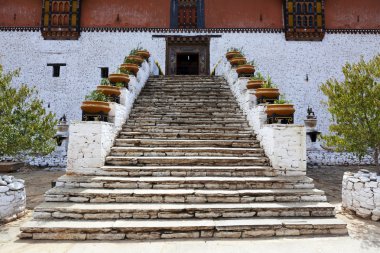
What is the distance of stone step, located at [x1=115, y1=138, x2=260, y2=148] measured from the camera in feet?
20.6

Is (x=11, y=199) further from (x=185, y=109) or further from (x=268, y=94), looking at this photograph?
(x=268, y=94)

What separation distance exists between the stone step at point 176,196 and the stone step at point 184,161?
0.94 m

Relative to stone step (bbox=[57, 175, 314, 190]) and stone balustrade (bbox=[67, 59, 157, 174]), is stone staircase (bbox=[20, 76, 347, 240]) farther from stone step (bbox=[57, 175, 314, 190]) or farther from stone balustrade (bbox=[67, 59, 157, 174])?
stone balustrade (bbox=[67, 59, 157, 174])

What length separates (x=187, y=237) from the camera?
3930mm

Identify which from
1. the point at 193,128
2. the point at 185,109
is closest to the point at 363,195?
the point at 193,128

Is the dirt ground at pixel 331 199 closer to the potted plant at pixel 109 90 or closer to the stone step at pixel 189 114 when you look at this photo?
the potted plant at pixel 109 90

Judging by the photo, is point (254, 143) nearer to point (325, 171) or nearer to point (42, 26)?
point (325, 171)

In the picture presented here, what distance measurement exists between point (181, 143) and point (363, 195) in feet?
13.0

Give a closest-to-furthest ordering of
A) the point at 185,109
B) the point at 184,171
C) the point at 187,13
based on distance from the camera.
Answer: the point at 184,171 → the point at 185,109 → the point at 187,13

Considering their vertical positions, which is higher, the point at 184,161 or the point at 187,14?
the point at 187,14

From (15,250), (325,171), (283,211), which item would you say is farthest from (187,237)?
(325,171)

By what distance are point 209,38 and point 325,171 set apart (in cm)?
915

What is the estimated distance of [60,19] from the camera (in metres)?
14.6

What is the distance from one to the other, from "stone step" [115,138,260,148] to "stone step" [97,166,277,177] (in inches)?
38.6
